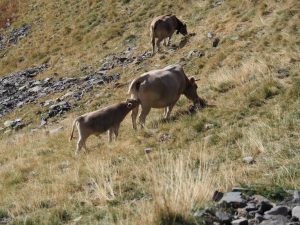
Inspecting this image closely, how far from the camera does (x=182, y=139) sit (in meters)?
11.9

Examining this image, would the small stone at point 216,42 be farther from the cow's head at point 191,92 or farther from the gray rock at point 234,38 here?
the cow's head at point 191,92

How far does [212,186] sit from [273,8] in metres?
15.4

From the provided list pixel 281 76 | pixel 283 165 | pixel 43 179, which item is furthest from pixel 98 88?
pixel 283 165

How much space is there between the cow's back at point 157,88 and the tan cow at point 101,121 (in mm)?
345

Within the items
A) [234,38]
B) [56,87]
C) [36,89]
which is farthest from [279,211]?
[36,89]

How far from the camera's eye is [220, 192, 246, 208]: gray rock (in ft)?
20.6

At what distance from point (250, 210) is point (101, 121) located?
27.5ft

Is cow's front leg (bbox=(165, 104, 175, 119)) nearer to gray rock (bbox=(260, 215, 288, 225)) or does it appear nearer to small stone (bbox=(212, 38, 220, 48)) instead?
small stone (bbox=(212, 38, 220, 48))

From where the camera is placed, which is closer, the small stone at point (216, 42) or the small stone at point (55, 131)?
the small stone at point (55, 131)

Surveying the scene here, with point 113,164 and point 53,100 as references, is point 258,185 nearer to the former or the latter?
point 113,164

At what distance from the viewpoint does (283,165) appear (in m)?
8.09

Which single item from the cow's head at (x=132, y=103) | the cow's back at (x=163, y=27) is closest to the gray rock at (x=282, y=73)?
the cow's head at (x=132, y=103)

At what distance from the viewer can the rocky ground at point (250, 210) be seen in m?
5.81

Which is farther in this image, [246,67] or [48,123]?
[48,123]
